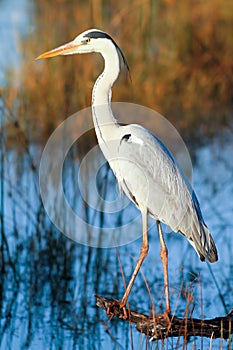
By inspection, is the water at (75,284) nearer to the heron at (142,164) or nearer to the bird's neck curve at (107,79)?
the heron at (142,164)

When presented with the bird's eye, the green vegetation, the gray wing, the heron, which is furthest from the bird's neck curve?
the green vegetation

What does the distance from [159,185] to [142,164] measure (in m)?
0.15

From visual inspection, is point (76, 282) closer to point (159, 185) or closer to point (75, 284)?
point (75, 284)

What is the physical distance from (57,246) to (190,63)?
15.9ft

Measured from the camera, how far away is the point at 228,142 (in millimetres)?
9125

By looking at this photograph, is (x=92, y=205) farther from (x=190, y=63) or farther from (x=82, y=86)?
(x=190, y=63)

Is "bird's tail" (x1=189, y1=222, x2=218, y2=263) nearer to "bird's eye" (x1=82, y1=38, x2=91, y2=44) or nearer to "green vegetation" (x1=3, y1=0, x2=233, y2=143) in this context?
"bird's eye" (x1=82, y1=38, x2=91, y2=44)

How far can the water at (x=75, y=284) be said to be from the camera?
5547 millimetres

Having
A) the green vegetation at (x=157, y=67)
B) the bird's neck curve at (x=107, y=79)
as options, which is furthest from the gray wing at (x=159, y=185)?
the green vegetation at (x=157, y=67)

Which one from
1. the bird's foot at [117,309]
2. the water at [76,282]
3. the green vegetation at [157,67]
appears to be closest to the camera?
the bird's foot at [117,309]

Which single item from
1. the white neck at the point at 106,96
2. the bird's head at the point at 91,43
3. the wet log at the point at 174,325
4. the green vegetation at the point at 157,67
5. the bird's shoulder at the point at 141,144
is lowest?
the wet log at the point at 174,325

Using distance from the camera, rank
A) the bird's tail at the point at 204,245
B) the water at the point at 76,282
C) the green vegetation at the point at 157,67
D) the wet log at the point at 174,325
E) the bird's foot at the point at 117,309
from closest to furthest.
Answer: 1. the wet log at the point at 174,325
2. the bird's foot at the point at 117,309
3. the bird's tail at the point at 204,245
4. the water at the point at 76,282
5. the green vegetation at the point at 157,67

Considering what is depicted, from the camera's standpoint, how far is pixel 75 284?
606 cm

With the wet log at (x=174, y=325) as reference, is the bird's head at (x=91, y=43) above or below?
above
